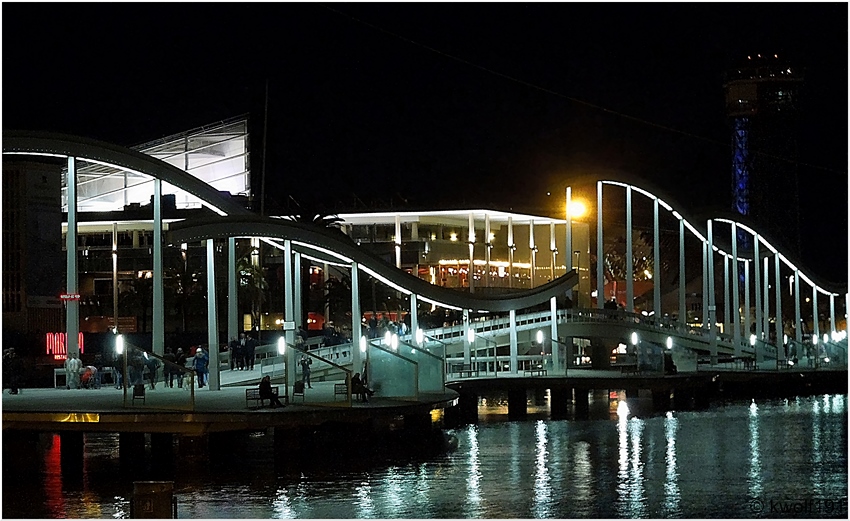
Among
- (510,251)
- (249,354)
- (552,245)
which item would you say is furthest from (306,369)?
(510,251)

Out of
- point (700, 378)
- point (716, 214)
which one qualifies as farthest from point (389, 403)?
point (716, 214)

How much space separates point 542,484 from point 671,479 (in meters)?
3.78

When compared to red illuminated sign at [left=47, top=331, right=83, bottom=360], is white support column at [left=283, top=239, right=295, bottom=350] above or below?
above

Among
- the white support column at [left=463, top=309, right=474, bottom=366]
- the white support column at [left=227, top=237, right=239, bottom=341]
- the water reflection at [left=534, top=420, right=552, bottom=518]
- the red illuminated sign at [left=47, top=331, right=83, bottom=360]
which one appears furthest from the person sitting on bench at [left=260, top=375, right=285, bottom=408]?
the red illuminated sign at [left=47, top=331, right=83, bottom=360]

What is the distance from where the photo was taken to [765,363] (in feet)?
296

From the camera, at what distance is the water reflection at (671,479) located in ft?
111

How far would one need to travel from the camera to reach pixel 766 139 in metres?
159

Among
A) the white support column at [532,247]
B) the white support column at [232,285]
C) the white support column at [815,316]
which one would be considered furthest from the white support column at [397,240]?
the white support column at [232,285]

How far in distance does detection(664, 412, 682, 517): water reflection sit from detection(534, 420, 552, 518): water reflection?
2.74 m

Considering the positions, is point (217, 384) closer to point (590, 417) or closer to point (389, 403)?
point (389, 403)

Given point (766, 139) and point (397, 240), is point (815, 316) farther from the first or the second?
point (766, 139)

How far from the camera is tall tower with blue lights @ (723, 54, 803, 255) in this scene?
156875 millimetres

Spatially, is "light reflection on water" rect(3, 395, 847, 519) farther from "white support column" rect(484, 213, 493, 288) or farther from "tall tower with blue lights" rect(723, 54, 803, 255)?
"tall tower with blue lights" rect(723, 54, 803, 255)

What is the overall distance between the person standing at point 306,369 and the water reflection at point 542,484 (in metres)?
6.99
